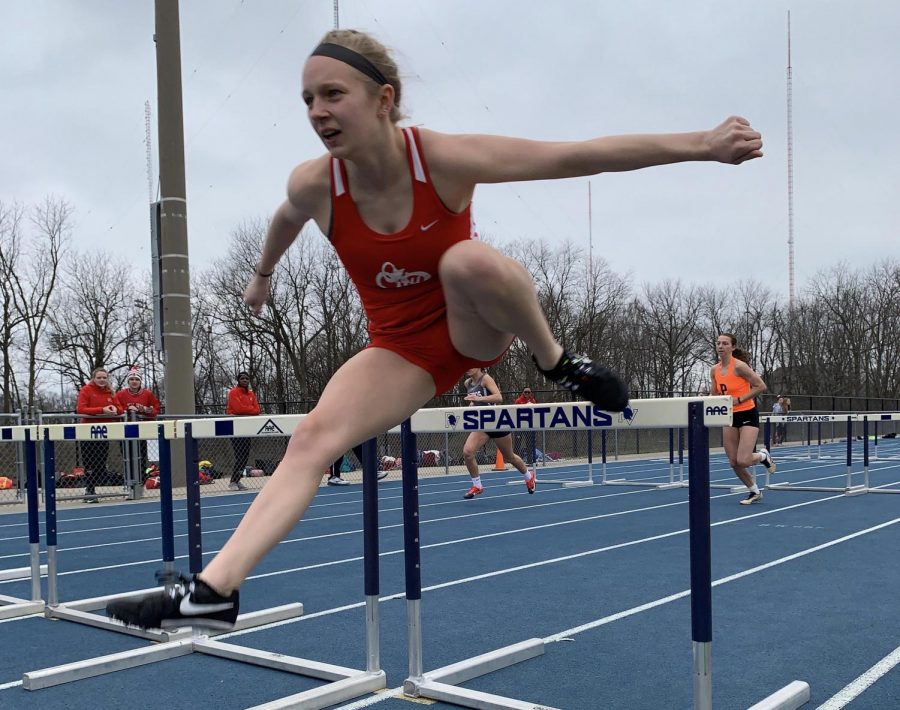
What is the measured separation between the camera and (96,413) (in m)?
11.2

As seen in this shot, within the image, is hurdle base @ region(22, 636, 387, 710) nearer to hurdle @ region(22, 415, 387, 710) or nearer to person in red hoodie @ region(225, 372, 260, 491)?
hurdle @ region(22, 415, 387, 710)

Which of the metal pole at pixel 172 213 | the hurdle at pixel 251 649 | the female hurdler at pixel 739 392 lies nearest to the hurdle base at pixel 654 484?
the female hurdler at pixel 739 392

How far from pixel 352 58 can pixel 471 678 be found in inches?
105

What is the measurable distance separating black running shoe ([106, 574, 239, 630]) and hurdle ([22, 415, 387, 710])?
4.67ft

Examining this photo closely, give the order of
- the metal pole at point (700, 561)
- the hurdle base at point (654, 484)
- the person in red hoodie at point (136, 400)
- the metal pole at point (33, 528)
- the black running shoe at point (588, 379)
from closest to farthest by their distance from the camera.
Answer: the black running shoe at point (588, 379), the metal pole at point (700, 561), the metal pole at point (33, 528), the person in red hoodie at point (136, 400), the hurdle base at point (654, 484)

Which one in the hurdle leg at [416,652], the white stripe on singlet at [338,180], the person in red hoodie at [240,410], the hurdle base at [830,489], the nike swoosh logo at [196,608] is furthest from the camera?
the person in red hoodie at [240,410]

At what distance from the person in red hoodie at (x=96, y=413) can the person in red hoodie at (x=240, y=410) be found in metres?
1.64

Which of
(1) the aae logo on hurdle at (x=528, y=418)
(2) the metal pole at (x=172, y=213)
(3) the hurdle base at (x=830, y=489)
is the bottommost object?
(3) the hurdle base at (x=830, y=489)

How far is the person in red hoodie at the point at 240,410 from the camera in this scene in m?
12.6

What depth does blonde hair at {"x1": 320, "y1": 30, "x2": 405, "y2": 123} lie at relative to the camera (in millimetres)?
2160

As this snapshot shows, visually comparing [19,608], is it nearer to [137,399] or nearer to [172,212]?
[137,399]

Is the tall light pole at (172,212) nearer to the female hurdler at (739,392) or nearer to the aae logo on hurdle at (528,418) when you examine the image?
the female hurdler at (739,392)

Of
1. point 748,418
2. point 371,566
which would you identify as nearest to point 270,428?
point 371,566

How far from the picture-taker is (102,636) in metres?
4.65
